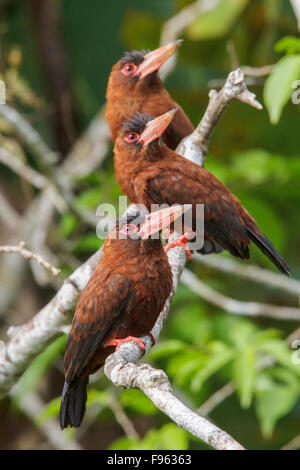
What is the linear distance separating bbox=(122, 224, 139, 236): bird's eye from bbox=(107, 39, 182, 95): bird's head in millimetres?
1140

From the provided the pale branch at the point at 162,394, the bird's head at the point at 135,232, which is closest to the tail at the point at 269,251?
the bird's head at the point at 135,232

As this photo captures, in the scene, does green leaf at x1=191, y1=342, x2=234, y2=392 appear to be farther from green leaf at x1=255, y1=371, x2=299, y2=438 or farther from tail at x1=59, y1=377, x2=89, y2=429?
tail at x1=59, y1=377, x2=89, y2=429

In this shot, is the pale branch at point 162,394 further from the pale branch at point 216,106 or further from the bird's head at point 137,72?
the bird's head at point 137,72

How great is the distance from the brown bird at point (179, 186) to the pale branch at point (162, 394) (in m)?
0.74

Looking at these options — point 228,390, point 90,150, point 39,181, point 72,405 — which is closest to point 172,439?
point 72,405

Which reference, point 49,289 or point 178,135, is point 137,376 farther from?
point 49,289

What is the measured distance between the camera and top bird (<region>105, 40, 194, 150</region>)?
3.18m

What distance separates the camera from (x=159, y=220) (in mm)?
2168

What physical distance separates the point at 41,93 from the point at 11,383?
428 cm

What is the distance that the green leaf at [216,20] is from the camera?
4727 mm

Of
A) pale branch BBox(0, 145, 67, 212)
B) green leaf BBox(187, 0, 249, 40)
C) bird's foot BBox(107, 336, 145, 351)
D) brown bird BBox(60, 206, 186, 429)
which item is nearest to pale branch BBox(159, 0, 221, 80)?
green leaf BBox(187, 0, 249, 40)

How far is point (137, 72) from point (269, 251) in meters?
1.30

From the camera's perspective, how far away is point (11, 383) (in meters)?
2.78

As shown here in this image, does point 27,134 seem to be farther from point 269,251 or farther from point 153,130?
point 269,251
